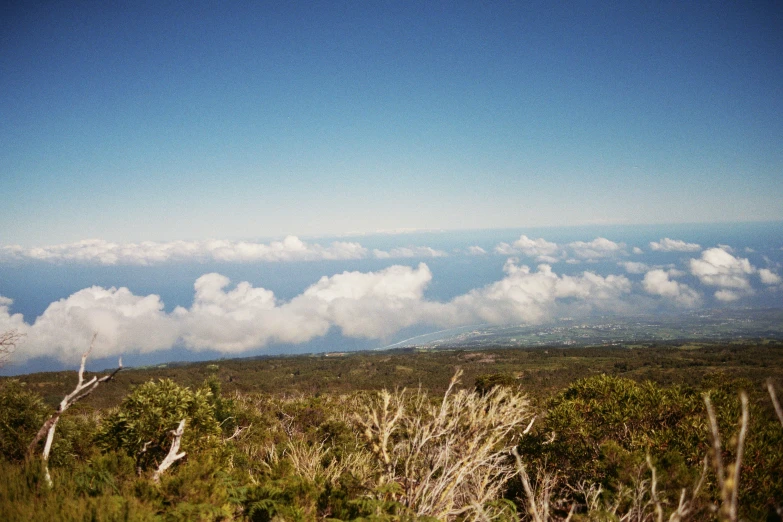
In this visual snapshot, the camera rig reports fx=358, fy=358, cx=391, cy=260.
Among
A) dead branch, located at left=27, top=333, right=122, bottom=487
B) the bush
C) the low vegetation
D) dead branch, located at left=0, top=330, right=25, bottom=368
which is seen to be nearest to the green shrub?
the low vegetation

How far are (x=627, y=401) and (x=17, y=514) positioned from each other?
15387 millimetres

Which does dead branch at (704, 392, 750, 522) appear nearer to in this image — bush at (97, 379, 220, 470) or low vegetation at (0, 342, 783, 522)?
low vegetation at (0, 342, 783, 522)

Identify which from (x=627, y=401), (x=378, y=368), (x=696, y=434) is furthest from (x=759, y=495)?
(x=378, y=368)

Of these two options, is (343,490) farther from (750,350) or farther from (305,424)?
(750,350)

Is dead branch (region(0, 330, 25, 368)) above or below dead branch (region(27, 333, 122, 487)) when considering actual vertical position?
above

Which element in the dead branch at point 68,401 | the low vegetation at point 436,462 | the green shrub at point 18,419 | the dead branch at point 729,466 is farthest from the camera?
the green shrub at point 18,419

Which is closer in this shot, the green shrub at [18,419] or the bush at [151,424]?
the green shrub at [18,419]

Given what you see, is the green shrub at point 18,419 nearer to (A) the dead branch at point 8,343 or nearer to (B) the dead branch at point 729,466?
(A) the dead branch at point 8,343

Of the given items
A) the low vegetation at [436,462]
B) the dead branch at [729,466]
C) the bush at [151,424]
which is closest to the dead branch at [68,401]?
the low vegetation at [436,462]

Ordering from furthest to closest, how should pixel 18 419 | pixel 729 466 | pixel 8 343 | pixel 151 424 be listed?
pixel 151 424
pixel 18 419
pixel 8 343
pixel 729 466

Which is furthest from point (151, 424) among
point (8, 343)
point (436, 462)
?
point (436, 462)

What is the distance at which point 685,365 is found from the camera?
79.6m

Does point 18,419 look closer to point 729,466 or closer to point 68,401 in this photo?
point 68,401

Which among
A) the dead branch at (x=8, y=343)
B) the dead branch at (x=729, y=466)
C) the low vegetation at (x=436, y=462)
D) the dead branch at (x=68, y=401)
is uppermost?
the dead branch at (x=729, y=466)
